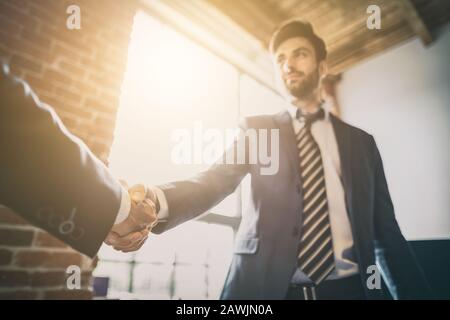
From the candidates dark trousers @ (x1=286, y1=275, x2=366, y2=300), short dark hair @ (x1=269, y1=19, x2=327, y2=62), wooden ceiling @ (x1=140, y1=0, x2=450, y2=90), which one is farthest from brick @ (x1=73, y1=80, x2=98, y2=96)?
dark trousers @ (x1=286, y1=275, x2=366, y2=300)

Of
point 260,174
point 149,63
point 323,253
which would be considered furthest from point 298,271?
point 149,63

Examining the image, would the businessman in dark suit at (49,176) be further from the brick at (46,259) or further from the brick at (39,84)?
the brick at (39,84)

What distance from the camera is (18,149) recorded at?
2.34 feet

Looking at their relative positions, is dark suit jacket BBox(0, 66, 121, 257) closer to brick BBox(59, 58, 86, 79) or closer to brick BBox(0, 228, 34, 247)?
brick BBox(0, 228, 34, 247)

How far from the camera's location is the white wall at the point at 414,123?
3.31m

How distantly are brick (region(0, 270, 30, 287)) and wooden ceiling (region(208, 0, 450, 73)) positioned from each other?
9.46 ft

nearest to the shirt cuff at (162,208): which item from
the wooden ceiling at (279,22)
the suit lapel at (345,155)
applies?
the suit lapel at (345,155)

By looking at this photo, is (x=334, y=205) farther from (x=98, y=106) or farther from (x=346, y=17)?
(x=346, y=17)

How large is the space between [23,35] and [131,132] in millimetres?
996

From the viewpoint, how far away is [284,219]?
1.39 m

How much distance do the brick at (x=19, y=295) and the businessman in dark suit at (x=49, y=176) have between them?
36.6 inches

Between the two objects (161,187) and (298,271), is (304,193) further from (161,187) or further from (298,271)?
(161,187)

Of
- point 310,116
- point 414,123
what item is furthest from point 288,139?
point 414,123

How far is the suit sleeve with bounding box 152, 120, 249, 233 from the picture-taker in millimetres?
1380
